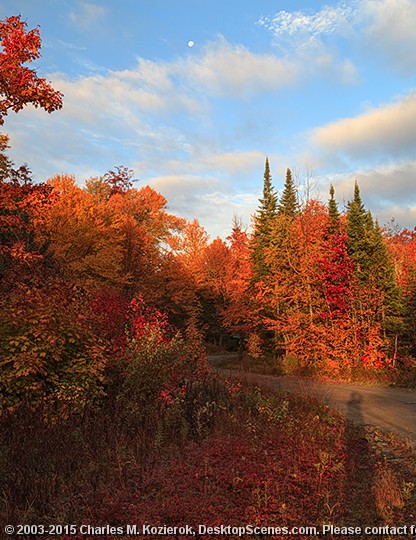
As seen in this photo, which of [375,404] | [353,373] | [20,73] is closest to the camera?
[20,73]

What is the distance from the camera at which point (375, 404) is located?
11828 mm

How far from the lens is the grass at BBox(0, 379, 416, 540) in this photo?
14.8 feet

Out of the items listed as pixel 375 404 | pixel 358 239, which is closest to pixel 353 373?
pixel 375 404

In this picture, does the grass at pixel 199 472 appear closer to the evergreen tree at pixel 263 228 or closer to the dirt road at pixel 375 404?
the dirt road at pixel 375 404

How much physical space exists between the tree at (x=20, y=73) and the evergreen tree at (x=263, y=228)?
16.4 m

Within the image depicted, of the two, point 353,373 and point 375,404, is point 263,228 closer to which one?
point 353,373

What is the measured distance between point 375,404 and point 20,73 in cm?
1220

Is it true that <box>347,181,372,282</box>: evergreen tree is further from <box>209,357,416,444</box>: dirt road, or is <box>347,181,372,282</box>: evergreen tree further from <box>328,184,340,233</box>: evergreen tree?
<box>209,357,416,444</box>: dirt road

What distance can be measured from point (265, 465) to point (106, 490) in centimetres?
220

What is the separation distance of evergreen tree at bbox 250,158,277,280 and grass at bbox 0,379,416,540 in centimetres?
1731

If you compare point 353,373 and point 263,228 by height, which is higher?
point 263,228

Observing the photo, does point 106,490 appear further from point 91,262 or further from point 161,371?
point 91,262

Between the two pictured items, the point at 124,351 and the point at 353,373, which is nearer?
the point at 124,351

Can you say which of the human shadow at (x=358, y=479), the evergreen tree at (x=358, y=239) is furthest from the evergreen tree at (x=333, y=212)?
the human shadow at (x=358, y=479)
